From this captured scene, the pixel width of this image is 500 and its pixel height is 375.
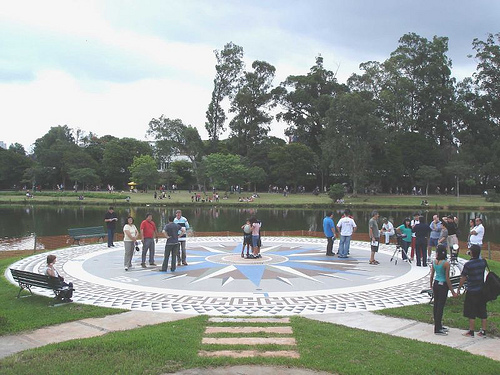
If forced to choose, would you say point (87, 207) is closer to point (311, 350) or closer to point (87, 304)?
point (87, 304)

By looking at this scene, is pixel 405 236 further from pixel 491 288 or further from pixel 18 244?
pixel 18 244

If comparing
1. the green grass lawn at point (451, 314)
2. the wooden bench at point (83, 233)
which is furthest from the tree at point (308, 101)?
the green grass lawn at point (451, 314)

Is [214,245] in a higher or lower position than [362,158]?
lower

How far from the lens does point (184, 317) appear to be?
9.25 metres

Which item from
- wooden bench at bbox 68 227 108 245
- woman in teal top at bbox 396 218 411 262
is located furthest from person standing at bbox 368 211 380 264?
wooden bench at bbox 68 227 108 245

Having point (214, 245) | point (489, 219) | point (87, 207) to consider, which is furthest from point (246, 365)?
point (87, 207)

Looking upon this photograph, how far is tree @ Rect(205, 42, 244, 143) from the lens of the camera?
82.8m

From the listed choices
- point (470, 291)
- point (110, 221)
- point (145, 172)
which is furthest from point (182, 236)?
point (145, 172)

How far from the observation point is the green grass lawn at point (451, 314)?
334 inches

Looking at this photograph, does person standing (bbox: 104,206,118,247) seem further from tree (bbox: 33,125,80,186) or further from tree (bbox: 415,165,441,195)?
tree (bbox: 33,125,80,186)

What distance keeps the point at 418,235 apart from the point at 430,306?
5765mm

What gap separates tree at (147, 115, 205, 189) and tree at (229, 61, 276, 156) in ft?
25.2

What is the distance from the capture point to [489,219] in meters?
43.4

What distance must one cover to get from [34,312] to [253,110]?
241ft
